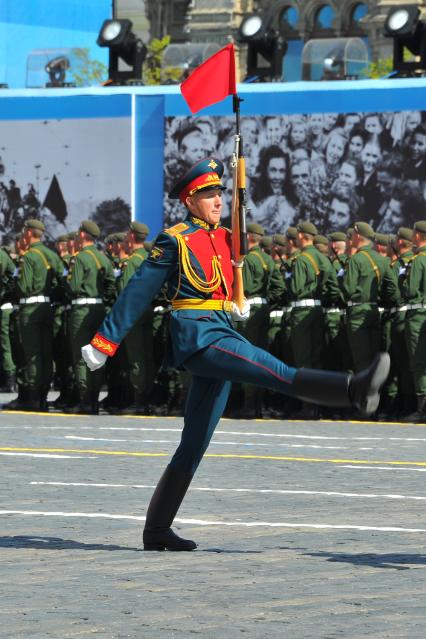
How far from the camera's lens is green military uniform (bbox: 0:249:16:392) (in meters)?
20.2

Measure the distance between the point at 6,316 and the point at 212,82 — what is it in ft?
42.0

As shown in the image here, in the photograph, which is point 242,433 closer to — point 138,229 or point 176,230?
point 138,229

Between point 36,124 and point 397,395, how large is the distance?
8.17 m

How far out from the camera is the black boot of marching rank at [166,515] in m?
8.48

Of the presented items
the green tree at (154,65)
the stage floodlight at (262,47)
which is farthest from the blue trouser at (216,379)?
the green tree at (154,65)

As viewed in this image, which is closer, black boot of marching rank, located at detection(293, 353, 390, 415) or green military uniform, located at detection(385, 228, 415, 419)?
black boot of marching rank, located at detection(293, 353, 390, 415)

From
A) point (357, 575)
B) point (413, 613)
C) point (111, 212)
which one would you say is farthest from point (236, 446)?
point (111, 212)

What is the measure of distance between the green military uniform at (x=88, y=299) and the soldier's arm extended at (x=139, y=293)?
30.7ft

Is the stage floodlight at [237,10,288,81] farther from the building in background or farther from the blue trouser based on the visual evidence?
the building in background

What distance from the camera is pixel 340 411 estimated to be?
1803 centimetres

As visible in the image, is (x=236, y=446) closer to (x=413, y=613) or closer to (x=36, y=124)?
(x=413, y=613)

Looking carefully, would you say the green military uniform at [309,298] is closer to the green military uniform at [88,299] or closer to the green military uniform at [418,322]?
the green military uniform at [418,322]

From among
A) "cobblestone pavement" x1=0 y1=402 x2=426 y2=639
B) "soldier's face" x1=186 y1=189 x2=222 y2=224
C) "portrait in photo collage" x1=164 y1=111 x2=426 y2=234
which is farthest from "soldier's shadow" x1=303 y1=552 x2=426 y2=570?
"portrait in photo collage" x1=164 y1=111 x2=426 y2=234

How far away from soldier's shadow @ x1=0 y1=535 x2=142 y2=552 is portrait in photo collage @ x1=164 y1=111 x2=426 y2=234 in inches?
547
